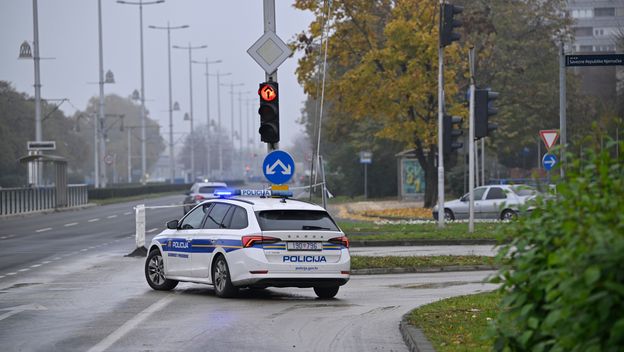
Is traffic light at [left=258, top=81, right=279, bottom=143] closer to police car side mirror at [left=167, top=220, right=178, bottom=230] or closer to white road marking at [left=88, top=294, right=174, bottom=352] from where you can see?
police car side mirror at [left=167, top=220, right=178, bottom=230]

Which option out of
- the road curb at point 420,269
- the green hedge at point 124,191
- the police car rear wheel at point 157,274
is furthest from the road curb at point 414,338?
the green hedge at point 124,191

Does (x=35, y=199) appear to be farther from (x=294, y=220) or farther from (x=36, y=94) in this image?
(x=294, y=220)

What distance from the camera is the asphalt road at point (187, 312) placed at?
39.0 ft

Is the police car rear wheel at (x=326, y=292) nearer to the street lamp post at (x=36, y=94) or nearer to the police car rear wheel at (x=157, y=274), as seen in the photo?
the police car rear wheel at (x=157, y=274)

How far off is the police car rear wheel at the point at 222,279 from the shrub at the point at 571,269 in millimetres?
9452

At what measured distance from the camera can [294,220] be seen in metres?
16.9

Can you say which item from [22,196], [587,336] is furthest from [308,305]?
[22,196]

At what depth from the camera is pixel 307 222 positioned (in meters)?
16.9

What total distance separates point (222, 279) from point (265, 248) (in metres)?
1.03

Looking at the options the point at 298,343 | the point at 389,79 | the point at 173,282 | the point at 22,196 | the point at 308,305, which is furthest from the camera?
the point at 22,196

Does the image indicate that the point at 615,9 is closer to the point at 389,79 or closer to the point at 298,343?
the point at 389,79

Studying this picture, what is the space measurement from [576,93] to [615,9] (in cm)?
9273

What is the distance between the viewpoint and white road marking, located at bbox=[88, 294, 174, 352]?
11523 millimetres

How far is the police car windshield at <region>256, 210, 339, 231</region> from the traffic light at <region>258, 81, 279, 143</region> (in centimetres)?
424
